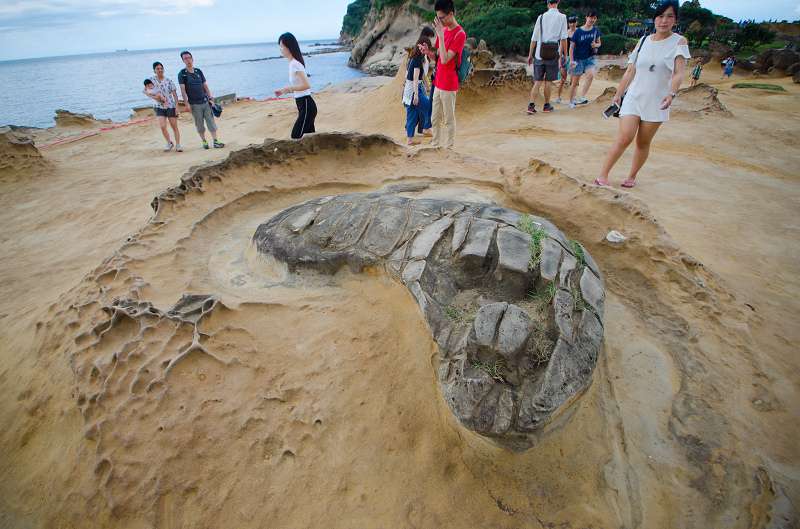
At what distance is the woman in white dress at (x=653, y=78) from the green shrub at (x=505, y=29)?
19298 mm

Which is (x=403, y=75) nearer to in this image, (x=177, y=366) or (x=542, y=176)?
(x=542, y=176)

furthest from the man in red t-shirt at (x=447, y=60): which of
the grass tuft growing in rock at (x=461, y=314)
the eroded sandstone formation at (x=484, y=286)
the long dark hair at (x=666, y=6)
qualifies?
the grass tuft growing in rock at (x=461, y=314)

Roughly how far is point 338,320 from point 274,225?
123cm

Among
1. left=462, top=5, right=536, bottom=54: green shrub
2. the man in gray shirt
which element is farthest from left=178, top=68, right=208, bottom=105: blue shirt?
left=462, top=5, right=536, bottom=54: green shrub

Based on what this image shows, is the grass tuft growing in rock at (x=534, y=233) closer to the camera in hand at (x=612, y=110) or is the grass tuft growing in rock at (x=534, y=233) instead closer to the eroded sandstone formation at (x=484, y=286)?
the eroded sandstone formation at (x=484, y=286)

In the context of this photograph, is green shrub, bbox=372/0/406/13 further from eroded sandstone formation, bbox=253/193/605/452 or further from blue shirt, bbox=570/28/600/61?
eroded sandstone formation, bbox=253/193/605/452

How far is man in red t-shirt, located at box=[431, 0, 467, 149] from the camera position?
4.51 metres

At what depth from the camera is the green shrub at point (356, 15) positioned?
56281 millimetres

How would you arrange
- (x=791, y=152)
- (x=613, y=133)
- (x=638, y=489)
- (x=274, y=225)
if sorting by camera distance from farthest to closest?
1. (x=613, y=133)
2. (x=791, y=152)
3. (x=274, y=225)
4. (x=638, y=489)

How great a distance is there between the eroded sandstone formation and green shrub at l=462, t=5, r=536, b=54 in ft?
70.2

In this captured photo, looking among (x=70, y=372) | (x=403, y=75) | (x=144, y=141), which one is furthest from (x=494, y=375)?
(x=144, y=141)

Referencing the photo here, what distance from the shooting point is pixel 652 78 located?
11.6 feet

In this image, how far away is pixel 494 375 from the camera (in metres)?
1.72

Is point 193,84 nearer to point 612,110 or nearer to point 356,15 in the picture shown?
point 612,110
